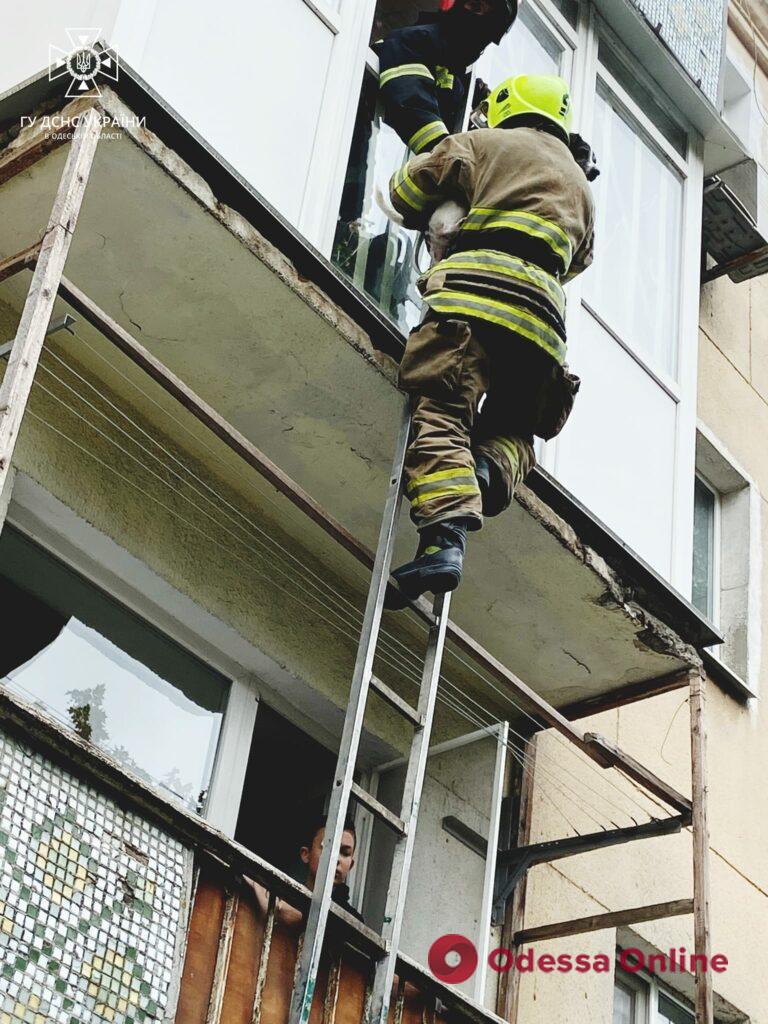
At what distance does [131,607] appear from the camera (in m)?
6.26

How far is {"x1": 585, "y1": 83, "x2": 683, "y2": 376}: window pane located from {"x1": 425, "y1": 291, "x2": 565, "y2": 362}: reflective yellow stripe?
1.87m

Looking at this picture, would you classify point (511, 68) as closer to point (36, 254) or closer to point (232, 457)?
point (232, 457)

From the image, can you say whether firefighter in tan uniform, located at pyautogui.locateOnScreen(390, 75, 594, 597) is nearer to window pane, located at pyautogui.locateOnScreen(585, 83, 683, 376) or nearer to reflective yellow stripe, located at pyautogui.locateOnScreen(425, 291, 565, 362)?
reflective yellow stripe, located at pyautogui.locateOnScreen(425, 291, 565, 362)

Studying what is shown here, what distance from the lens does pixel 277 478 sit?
5.30 metres

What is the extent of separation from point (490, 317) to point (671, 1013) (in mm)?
4065

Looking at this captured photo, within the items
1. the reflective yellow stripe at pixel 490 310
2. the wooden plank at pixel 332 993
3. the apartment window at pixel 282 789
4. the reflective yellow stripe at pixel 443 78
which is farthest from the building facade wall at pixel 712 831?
the reflective yellow stripe at pixel 443 78

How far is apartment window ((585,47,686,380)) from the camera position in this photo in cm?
774

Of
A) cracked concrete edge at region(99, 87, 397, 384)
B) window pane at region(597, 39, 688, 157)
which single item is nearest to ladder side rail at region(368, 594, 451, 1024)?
cracked concrete edge at region(99, 87, 397, 384)

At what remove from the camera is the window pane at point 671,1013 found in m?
7.85

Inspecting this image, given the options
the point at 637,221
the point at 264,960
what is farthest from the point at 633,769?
the point at 637,221

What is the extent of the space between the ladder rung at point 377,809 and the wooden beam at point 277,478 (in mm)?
735

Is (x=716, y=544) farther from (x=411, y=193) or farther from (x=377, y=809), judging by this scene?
(x=377, y=809)

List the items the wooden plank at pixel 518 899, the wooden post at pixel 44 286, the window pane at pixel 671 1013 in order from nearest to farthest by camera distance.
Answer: the wooden post at pixel 44 286, the wooden plank at pixel 518 899, the window pane at pixel 671 1013

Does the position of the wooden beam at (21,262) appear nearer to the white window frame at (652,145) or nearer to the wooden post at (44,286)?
the wooden post at (44,286)
